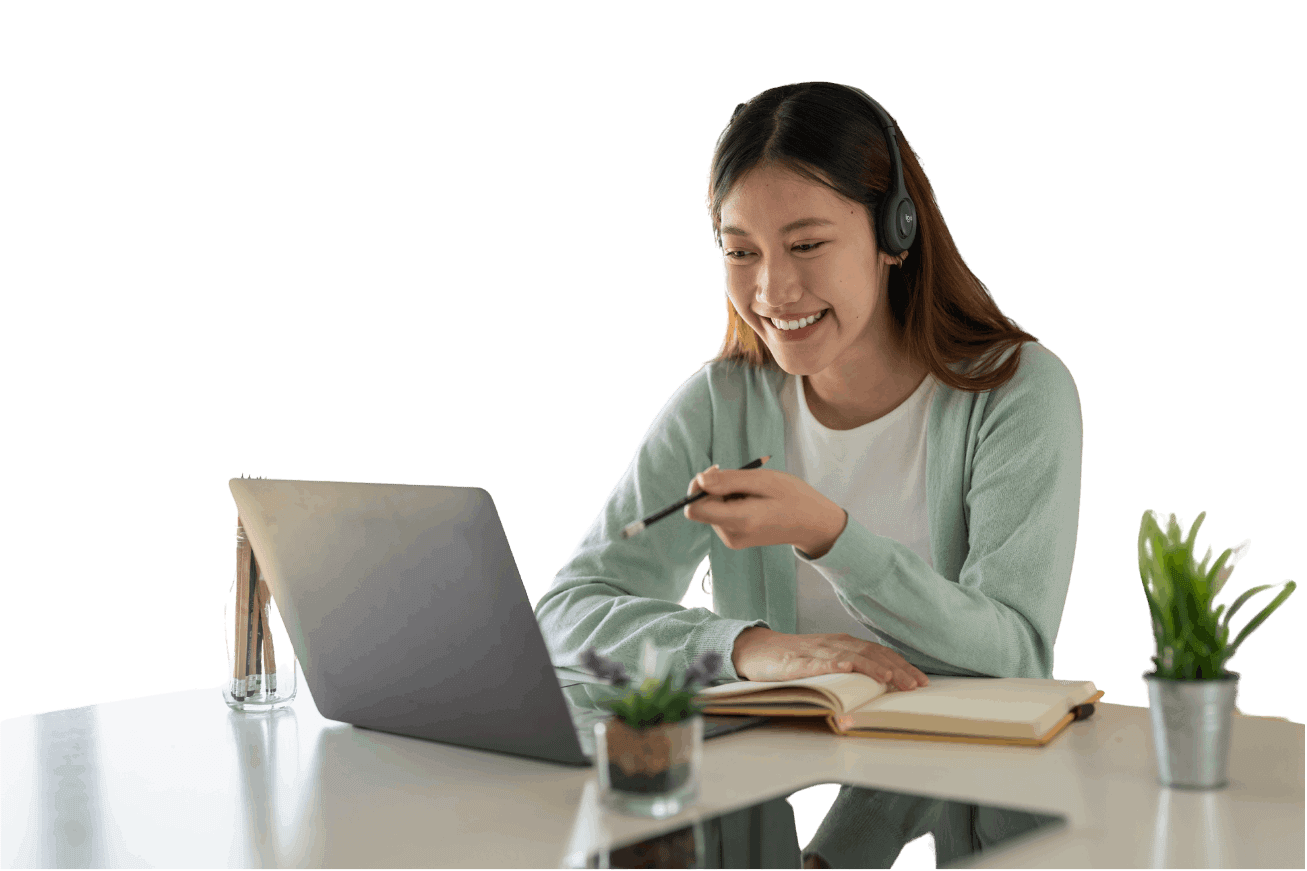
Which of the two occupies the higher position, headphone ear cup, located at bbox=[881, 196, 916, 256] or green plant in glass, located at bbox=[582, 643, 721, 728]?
headphone ear cup, located at bbox=[881, 196, 916, 256]

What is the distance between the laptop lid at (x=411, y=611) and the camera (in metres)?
1.05

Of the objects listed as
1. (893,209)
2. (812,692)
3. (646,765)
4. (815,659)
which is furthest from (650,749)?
(893,209)

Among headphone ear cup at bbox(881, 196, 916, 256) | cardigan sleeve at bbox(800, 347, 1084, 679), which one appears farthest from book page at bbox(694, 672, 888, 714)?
headphone ear cup at bbox(881, 196, 916, 256)

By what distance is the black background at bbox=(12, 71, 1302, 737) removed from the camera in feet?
8.20

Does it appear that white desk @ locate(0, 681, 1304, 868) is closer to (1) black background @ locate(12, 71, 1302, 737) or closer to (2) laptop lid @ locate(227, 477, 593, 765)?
(2) laptop lid @ locate(227, 477, 593, 765)

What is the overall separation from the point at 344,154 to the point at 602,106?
670 millimetres

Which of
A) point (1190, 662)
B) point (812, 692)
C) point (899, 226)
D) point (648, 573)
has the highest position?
point (899, 226)

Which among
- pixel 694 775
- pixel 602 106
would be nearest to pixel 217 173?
pixel 602 106

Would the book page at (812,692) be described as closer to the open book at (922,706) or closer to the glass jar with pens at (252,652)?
the open book at (922,706)

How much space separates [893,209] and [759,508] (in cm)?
66

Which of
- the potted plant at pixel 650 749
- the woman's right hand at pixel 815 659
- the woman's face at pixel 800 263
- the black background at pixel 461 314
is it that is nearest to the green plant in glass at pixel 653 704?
the potted plant at pixel 650 749

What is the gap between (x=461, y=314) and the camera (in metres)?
2.99

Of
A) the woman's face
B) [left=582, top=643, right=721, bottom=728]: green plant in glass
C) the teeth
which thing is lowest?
[left=582, top=643, right=721, bottom=728]: green plant in glass

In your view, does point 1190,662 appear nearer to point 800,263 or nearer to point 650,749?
point 650,749
